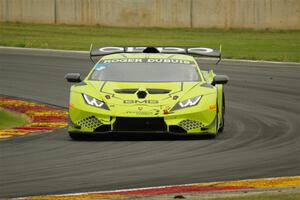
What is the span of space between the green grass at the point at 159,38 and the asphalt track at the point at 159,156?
15.4 meters

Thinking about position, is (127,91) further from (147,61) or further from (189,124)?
(147,61)

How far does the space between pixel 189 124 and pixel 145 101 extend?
0.68 m

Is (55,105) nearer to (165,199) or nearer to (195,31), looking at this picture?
(165,199)

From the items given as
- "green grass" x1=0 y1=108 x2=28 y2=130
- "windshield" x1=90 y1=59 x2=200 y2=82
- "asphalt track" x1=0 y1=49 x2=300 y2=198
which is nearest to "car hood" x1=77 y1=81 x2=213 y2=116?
"windshield" x1=90 y1=59 x2=200 y2=82

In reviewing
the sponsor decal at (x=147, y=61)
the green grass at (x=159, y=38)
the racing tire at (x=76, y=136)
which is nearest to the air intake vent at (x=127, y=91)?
the racing tire at (x=76, y=136)

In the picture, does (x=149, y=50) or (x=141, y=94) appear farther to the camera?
(x=149, y=50)

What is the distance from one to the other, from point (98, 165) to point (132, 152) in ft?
4.40

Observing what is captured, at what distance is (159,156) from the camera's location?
13.8 metres

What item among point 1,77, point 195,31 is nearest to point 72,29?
point 195,31

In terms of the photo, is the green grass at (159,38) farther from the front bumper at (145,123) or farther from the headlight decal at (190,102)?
the front bumper at (145,123)

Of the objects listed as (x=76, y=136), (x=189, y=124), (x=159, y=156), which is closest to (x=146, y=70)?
(x=189, y=124)

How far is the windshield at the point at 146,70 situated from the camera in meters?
16.6

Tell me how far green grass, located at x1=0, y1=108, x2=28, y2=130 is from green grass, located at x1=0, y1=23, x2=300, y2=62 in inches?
605

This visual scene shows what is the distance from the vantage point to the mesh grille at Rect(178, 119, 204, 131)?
51.3 ft
